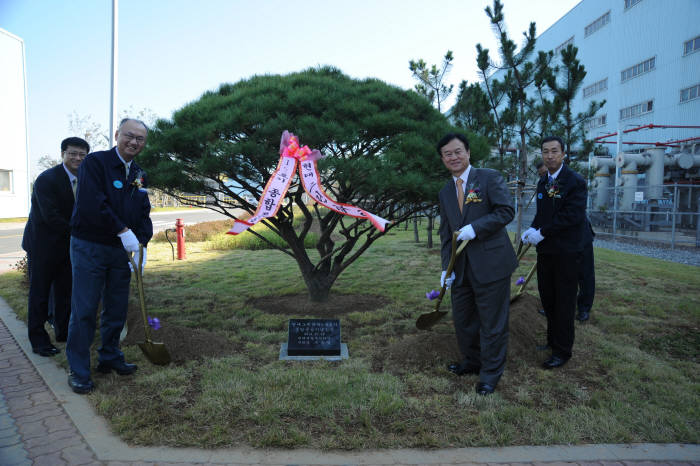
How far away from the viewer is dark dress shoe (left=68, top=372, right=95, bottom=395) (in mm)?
3121

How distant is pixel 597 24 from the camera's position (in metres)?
24.5

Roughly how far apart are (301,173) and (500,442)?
2555 millimetres

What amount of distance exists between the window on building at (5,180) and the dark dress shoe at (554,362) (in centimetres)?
2706

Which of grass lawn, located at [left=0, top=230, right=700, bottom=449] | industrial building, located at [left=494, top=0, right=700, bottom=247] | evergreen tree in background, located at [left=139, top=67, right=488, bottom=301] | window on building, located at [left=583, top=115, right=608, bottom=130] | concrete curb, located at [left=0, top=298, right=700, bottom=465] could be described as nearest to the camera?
concrete curb, located at [left=0, top=298, right=700, bottom=465]

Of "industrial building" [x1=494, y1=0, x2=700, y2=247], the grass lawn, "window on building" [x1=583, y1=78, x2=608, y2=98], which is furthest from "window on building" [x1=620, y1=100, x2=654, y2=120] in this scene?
the grass lawn

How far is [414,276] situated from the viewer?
7.95m

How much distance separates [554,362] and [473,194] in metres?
1.65

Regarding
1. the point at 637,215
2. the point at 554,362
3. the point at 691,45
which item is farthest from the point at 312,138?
the point at 691,45

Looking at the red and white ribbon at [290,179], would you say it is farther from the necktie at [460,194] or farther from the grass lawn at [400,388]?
the grass lawn at [400,388]

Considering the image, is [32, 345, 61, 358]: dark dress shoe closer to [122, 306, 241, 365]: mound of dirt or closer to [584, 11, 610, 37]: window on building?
[122, 306, 241, 365]: mound of dirt

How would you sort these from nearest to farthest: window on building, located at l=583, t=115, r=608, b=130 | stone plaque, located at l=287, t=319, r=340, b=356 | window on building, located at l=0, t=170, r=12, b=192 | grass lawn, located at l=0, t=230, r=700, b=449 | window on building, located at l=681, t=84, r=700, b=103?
grass lawn, located at l=0, t=230, r=700, b=449
stone plaque, located at l=287, t=319, r=340, b=356
window on building, located at l=681, t=84, r=700, b=103
window on building, located at l=0, t=170, r=12, b=192
window on building, located at l=583, t=115, r=608, b=130

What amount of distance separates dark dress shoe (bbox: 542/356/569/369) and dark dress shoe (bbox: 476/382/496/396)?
755mm

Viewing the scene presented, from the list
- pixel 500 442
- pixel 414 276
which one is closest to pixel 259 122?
pixel 500 442

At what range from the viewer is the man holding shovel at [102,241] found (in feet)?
10.1
